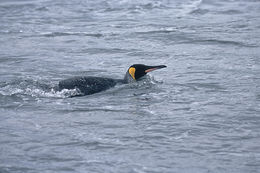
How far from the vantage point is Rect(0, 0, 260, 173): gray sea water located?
5422 mm

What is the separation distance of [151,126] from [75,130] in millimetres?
1023

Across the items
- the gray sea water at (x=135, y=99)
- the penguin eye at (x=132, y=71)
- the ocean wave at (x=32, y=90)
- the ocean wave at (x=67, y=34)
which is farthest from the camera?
the ocean wave at (x=67, y=34)

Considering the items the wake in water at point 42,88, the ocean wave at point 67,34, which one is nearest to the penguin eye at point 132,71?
the wake in water at point 42,88

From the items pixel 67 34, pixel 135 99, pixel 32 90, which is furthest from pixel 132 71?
pixel 67 34

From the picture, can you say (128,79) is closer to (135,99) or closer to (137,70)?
(137,70)

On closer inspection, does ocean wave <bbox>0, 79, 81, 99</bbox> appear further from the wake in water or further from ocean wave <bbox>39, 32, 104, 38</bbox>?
ocean wave <bbox>39, 32, 104, 38</bbox>

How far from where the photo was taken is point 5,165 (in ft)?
17.2

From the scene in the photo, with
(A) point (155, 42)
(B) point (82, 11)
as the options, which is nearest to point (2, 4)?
(B) point (82, 11)

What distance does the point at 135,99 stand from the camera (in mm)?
7930

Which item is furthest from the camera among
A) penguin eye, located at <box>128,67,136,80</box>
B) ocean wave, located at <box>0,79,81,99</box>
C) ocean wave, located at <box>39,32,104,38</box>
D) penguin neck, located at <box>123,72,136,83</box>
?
ocean wave, located at <box>39,32,104,38</box>

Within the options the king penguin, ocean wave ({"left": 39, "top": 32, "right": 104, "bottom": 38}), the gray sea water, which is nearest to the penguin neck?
the king penguin

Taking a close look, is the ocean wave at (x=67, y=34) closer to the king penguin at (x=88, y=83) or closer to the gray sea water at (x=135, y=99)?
the gray sea water at (x=135, y=99)

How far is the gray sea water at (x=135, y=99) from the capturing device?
17.8ft

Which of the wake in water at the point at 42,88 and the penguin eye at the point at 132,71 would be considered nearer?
the wake in water at the point at 42,88
